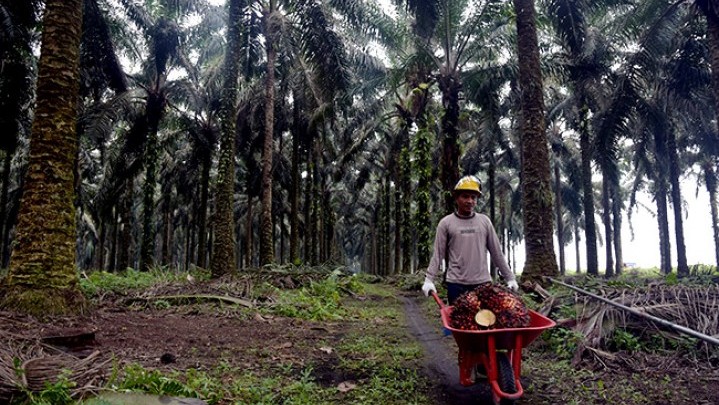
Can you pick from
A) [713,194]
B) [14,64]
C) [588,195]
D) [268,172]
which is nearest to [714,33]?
[588,195]

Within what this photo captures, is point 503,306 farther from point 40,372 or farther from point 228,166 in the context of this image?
point 228,166

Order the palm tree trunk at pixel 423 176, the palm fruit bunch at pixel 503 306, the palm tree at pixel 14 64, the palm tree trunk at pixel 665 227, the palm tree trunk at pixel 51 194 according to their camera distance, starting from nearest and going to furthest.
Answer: the palm fruit bunch at pixel 503 306 → the palm tree trunk at pixel 51 194 → the palm tree at pixel 14 64 → the palm tree trunk at pixel 423 176 → the palm tree trunk at pixel 665 227

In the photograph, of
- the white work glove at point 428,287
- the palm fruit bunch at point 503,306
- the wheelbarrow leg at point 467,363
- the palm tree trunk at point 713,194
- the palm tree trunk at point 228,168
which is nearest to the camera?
Result: the palm fruit bunch at point 503,306

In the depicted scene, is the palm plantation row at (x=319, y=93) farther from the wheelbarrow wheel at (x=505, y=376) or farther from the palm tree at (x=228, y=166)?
the wheelbarrow wheel at (x=505, y=376)

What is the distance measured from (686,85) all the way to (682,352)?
12646mm

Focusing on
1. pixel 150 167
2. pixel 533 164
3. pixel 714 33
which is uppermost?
pixel 714 33

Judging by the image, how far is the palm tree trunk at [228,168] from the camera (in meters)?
12.5

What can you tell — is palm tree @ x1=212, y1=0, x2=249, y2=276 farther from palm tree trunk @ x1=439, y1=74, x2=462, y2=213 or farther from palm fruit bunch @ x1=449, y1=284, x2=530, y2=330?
palm fruit bunch @ x1=449, y1=284, x2=530, y2=330

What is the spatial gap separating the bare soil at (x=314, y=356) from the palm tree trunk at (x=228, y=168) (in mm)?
4128

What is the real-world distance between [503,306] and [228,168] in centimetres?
1018

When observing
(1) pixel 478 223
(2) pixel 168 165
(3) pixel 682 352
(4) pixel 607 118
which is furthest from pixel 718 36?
(2) pixel 168 165

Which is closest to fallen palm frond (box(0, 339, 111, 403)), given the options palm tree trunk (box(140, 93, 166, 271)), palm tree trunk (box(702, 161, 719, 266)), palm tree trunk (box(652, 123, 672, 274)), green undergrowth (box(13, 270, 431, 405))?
green undergrowth (box(13, 270, 431, 405))

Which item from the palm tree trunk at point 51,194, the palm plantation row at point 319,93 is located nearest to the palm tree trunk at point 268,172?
the palm plantation row at point 319,93

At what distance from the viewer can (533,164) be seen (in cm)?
998
